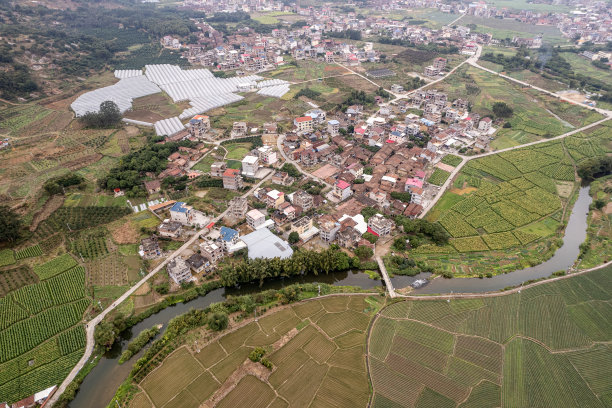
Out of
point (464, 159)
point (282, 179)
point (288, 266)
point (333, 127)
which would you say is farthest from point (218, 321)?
point (464, 159)

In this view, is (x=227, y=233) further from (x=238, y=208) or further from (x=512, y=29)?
(x=512, y=29)

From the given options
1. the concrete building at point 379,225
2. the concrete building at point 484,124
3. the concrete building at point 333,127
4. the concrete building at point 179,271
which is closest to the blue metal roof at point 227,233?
the concrete building at point 179,271

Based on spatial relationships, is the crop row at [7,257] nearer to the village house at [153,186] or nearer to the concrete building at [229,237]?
the village house at [153,186]

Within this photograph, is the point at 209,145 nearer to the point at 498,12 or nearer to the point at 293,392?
the point at 293,392

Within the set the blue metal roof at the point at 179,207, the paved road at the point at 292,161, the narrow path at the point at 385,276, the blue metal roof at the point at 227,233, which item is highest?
the blue metal roof at the point at 179,207

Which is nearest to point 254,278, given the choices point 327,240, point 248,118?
point 327,240
